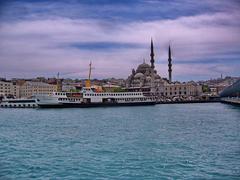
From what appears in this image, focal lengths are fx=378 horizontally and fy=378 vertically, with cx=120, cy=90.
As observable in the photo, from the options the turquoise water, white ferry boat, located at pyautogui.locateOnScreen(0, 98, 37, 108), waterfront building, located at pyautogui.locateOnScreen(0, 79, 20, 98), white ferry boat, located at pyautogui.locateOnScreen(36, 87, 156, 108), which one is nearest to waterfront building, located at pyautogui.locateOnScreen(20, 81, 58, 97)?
waterfront building, located at pyautogui.locateOnScreen(0, 79, 20, 98)

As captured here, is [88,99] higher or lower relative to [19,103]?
higher

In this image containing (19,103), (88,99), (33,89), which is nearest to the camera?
(88,99)

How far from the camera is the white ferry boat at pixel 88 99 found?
47406 millimetres

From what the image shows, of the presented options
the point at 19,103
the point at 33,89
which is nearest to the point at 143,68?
the point at 33,89

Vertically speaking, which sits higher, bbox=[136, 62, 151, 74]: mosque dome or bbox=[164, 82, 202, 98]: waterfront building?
bbox=[136, 62, 151, 74]: mosque dome

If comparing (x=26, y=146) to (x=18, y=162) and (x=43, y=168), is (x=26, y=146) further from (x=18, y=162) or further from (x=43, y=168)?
(x=43, y=168)

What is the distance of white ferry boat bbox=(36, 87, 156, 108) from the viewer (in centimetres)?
4741

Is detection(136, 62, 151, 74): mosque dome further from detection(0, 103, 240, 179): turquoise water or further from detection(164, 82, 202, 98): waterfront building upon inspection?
detection(0, 103, 240, 179): turquoise water

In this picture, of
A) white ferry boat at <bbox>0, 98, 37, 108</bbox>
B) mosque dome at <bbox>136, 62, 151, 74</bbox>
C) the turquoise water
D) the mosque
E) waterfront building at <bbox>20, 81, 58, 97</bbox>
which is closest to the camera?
the turquoise water

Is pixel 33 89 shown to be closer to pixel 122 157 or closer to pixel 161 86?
pixel 161 86

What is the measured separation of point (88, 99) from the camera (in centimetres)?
5059

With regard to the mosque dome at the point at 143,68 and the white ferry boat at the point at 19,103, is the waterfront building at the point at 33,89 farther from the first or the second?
the mosque dome at the point at 143,68

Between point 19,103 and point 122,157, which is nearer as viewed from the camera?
point 122,157

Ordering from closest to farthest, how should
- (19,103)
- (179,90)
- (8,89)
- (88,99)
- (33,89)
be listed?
(88,99), (19,103), (8,89), (33,89), (179,90)
